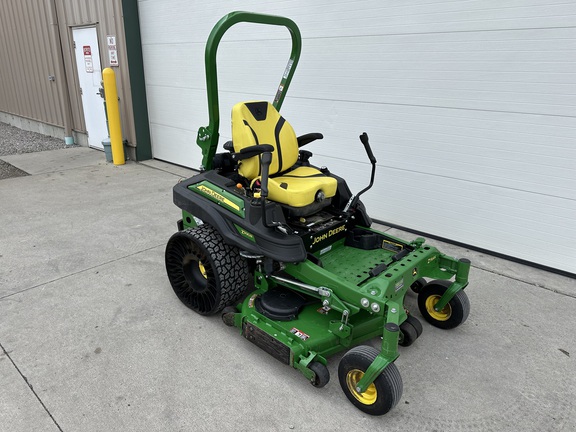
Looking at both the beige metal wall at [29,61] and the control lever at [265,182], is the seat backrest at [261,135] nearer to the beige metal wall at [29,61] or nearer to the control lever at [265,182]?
the control lever at [265,182]

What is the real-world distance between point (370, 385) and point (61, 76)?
8640 millimetres

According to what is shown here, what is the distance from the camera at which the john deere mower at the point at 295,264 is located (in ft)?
7.70

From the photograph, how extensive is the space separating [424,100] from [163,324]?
9.95ft

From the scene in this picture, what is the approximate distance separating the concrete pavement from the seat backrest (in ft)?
3.71

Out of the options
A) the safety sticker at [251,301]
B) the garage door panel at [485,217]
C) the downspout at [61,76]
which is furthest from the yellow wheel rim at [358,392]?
the downspout at [61,76]

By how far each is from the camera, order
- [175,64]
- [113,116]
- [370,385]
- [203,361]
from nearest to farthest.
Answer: [370,385], [203,361], [175,64], [113,116]

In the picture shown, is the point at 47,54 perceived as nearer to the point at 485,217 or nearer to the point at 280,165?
the point at 280,165

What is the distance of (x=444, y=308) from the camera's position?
Result: 2955mm

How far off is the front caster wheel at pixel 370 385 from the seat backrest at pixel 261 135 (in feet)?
4.68

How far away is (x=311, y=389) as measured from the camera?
2.42 metres

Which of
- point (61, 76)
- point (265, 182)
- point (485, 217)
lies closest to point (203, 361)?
point (265, 182)

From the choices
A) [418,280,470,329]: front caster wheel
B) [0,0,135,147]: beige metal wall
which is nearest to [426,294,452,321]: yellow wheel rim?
[418,280,470,329]: front caster wheel

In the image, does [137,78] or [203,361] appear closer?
[203,361]

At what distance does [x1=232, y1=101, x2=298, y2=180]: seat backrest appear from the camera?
2.99 m
